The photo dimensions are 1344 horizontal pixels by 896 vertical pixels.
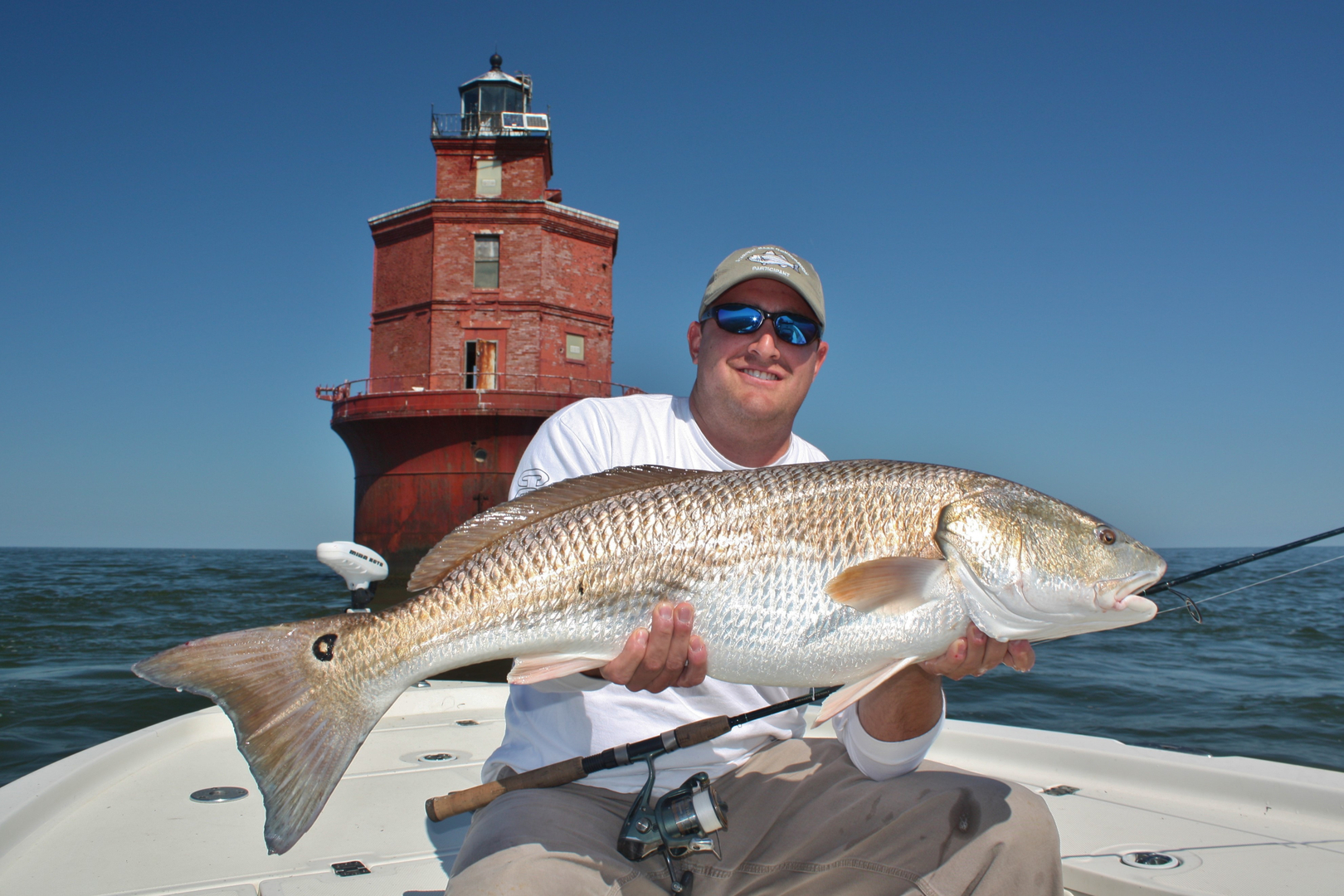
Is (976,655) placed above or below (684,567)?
below

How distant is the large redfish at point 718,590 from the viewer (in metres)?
2.28

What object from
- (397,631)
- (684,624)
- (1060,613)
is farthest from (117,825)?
(1060,613)

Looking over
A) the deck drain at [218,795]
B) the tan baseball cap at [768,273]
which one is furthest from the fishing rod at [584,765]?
the deck drain at [218,795]

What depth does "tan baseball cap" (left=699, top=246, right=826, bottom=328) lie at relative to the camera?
3.52m

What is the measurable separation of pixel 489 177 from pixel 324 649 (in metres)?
27.9

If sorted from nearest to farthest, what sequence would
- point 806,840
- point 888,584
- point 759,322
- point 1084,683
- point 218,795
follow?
point 888,584 → point 806,840 → point 759,322 → point 218,795 → point 1084,683

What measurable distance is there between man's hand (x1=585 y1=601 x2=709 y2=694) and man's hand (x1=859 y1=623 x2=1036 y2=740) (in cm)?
66

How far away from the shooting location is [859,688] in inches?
94.7

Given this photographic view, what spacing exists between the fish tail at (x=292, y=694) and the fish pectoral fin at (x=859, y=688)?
1.24m

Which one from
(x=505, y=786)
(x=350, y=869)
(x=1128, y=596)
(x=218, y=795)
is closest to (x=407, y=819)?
(x=350, y=869)

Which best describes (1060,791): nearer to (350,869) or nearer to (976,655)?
(976,655)

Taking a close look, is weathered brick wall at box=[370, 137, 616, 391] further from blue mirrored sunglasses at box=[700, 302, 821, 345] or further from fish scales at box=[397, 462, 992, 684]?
fish scales at box=[397, 462, 992, 684]

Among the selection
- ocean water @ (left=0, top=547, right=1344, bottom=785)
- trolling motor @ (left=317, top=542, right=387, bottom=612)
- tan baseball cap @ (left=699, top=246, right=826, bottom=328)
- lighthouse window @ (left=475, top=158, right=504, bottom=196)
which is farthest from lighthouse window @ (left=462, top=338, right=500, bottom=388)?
tan baseball cap @ (left=699, top=246, right=826, bottom=328)

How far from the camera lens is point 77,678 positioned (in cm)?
1067
